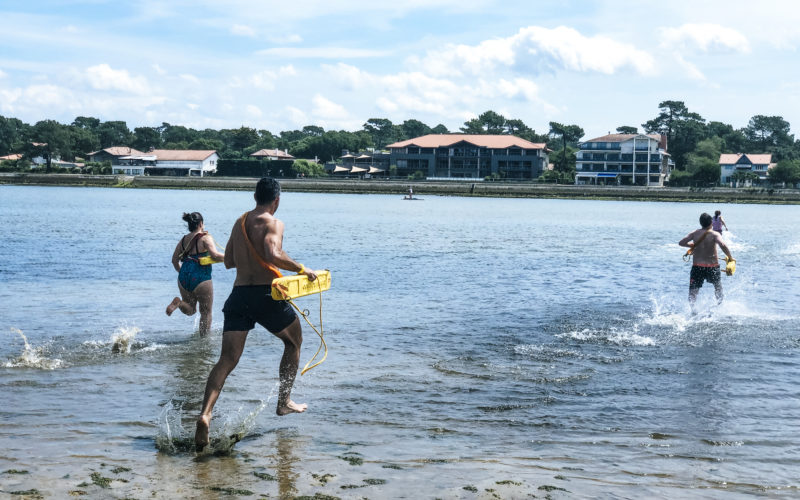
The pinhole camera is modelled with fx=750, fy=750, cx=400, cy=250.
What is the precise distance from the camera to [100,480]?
577cm

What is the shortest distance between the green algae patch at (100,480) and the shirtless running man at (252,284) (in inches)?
33.1

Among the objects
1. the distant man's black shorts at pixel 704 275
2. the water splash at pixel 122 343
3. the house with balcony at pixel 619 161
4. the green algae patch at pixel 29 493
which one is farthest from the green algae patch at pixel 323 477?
the house with balcony at pixel 619 161

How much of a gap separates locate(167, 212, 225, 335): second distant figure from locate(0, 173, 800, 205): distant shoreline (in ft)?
348

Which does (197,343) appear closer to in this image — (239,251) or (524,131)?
(239,251)

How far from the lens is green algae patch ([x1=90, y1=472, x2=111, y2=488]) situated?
5.67 meters

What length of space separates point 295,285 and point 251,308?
1.45 feet

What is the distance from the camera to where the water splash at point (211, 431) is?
6.58 meters

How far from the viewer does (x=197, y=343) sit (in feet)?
37.8

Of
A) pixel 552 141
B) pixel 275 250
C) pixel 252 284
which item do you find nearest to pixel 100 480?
pixel 252 284

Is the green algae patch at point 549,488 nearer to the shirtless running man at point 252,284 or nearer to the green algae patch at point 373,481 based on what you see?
the green algae patch at point 373,481

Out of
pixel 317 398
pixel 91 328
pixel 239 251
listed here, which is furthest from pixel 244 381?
pixel 91 328

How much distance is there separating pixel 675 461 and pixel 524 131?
7150 inches

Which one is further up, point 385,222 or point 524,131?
point 524,131

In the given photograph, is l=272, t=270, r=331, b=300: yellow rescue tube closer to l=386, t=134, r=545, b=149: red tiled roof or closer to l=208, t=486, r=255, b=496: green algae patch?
l=208, t=486, r=255, b=496: green algae patch
